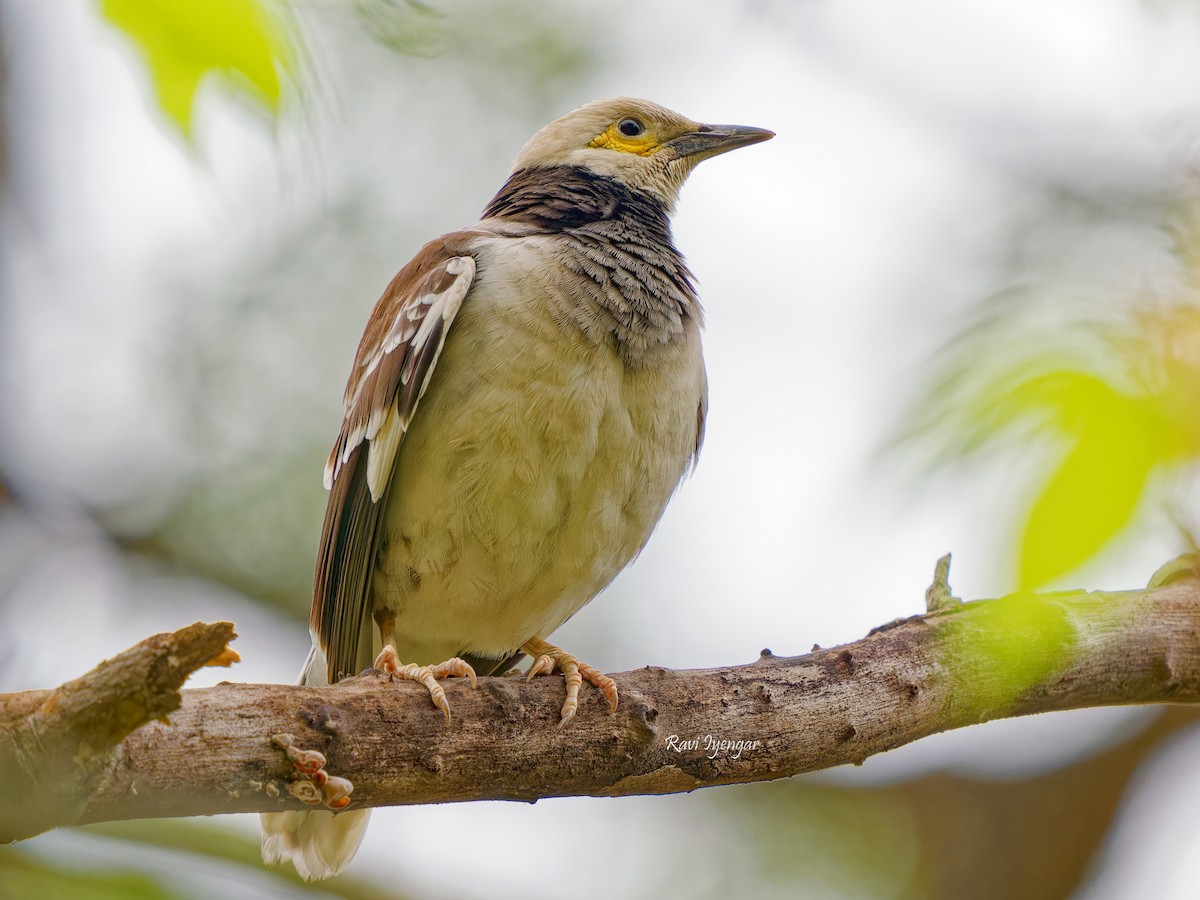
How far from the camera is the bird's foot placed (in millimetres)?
3213

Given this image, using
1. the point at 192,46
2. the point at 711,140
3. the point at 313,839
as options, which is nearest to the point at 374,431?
the point at 313,839

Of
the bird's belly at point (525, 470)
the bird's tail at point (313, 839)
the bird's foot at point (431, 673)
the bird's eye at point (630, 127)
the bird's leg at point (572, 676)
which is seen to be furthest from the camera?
the bird's eye at point (630, 127)

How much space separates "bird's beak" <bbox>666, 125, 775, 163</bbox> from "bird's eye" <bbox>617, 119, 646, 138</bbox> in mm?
154

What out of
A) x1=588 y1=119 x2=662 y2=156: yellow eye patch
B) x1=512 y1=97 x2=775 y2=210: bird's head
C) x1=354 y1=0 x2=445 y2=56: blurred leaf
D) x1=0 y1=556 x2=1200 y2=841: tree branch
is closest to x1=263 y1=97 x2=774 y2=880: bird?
x1=0 y1=556 x2=1200 y2=841: tree branch

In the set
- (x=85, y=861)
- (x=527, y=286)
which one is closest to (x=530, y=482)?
(x=527, y=286)

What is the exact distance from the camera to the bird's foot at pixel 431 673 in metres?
3.21

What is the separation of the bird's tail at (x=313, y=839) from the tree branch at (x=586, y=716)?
1287mm

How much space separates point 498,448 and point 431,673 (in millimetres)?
903

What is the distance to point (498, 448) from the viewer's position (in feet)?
13.0

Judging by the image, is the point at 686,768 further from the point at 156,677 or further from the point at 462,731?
the point at 156,677

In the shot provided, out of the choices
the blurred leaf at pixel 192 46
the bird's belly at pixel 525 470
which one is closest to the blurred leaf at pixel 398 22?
the blurred leaf at pixel 192 46

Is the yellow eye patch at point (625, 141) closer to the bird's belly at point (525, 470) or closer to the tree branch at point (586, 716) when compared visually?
the bird's belly at point (525, 470)

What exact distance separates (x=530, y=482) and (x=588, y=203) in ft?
4.81

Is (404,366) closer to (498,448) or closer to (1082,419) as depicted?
(498,448)
